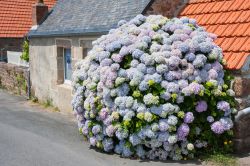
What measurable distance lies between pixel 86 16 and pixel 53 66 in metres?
2.36

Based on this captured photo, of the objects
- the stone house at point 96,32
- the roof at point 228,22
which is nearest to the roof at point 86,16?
the stone house at point 96,32

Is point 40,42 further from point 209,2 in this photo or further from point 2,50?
point 2,50

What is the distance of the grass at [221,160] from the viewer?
23.2ft

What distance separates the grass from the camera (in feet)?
23.2

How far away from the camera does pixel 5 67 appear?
18375 millimetres

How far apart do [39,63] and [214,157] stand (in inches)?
360

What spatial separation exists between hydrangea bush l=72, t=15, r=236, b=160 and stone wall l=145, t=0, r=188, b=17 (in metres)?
2.22

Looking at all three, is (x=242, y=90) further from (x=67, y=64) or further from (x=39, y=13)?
(x=39, y=13)

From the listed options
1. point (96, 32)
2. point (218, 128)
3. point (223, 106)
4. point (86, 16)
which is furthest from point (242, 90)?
point (86, 16)

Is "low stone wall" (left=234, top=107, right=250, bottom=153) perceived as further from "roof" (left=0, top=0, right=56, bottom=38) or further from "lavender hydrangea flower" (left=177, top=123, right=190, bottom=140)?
"roof" (left=0, top=0, right=56, bottom=38)

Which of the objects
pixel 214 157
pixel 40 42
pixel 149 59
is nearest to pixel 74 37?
pixel 40 42

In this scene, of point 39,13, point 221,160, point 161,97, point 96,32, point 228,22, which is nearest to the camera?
point 221,160

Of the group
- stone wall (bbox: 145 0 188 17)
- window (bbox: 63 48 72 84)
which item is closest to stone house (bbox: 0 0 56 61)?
window (bbox: 63 48 72 84)

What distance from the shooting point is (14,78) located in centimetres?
1753
